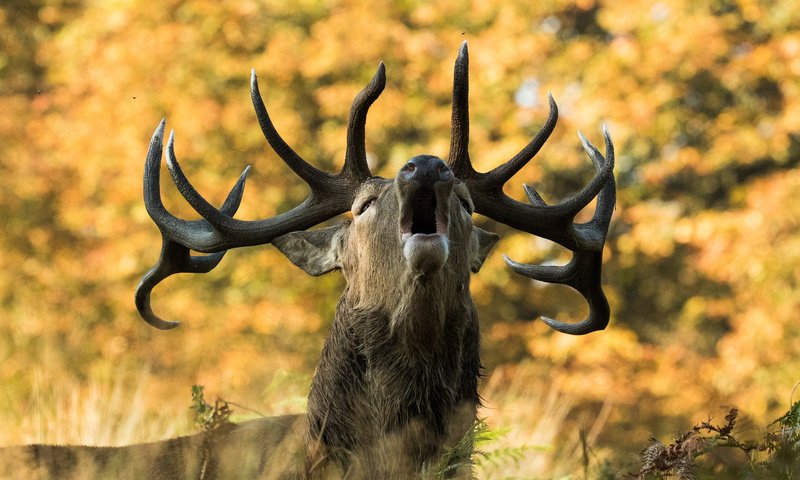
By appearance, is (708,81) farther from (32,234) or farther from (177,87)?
(32,234)

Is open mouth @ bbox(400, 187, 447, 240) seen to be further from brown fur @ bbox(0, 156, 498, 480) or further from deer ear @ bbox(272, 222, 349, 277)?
deer ear @ bbox(272, 222, 349, 277)

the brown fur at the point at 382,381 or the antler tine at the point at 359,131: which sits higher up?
the antler tine at the point at 359,131

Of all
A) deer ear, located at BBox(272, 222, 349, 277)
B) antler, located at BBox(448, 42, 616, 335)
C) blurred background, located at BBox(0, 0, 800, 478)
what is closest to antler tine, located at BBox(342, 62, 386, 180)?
deer ear, located at BBox(272, 222, 349, 277)

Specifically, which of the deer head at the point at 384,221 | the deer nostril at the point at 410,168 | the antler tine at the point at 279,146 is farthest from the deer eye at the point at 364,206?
the deer nostril at the point at 410,168

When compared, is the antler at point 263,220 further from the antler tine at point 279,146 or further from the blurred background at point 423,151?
the blurred background at point 423,151

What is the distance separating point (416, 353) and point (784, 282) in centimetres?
835

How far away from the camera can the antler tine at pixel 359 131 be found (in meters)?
4.54

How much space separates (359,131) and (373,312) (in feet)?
2.90

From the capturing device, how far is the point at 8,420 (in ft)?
20.2

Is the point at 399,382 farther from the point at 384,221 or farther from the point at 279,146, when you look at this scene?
the point at 279,146

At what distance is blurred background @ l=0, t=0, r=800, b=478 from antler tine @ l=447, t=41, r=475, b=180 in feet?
21.9

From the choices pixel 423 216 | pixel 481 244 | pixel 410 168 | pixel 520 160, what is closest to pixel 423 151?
pixel 481 244

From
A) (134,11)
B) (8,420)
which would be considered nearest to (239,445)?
(8,420)

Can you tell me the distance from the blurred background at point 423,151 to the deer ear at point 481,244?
6.41 meters
